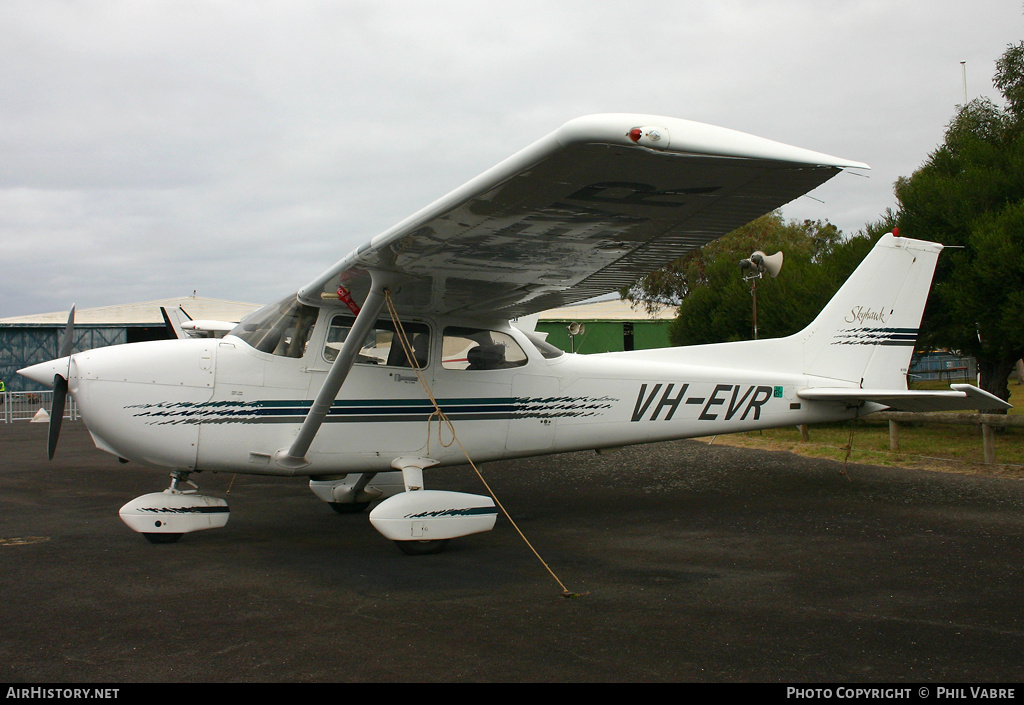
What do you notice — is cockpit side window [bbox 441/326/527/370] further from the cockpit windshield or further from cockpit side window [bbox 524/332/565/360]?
the cockpit windshield

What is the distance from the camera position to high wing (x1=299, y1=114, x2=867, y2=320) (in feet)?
10.6

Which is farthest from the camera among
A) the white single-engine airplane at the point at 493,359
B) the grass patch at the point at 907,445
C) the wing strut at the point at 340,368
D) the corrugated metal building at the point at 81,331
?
the corrugated metal building at the point at 81,331

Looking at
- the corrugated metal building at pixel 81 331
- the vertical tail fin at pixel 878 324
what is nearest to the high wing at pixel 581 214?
the vertical tail fin at pixel 878 324

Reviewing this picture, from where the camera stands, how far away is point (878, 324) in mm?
7824

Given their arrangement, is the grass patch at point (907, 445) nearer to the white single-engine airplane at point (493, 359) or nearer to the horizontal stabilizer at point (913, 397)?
the horizontal stabilizer at point (913, 397)

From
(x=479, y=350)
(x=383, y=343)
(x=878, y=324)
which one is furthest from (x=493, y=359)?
(x=878, y=324)

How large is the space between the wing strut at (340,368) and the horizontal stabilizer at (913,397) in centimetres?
474

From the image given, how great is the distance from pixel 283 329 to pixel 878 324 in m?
6.27

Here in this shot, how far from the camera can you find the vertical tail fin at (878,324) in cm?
781

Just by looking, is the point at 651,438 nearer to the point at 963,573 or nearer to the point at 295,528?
the point at 963,573

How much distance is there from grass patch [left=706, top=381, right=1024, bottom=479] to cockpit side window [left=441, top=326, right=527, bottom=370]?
14.9 ft

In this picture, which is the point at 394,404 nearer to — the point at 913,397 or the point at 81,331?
the point at 913,397
